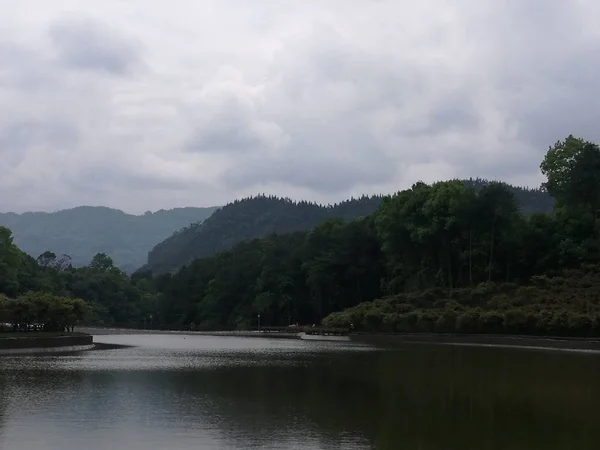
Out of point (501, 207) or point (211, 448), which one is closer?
point (211, 448)

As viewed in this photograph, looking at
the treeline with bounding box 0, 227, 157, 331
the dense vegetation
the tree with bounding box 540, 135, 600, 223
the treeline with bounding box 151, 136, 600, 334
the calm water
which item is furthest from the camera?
the tree with bounding box 540, 135, 600, 223

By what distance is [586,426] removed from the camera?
17.0 m

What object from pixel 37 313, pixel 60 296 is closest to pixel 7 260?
pixel 60 296

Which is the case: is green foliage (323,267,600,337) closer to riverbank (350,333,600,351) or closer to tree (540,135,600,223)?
riverbank (350,333,600,351)

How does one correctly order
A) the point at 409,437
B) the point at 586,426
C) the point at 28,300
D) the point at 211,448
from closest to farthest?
the point at 211,448 < the point at 409,437 < the point at 586,426 < the point at 28,300

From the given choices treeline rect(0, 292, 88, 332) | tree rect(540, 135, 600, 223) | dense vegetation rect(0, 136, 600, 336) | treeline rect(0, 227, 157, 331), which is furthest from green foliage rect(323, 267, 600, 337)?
treeline rect(0, 292, 88, 332)

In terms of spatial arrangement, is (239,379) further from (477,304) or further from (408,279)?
(408,279)

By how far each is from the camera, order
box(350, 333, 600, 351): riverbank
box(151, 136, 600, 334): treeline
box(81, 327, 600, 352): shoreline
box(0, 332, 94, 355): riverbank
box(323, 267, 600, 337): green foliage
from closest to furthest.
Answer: box(0, 332, 94, 355): riverbank → box(350, 333, 600, 351): riverbank → box(81, 327, 600, 352): shoreline → box(323, 267, 600, 337): green foliage → box(151, 136, 600, 334): treeline

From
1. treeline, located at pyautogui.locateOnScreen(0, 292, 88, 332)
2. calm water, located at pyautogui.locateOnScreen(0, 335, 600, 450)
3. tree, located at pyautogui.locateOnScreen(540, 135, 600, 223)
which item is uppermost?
tree, located at pyautogui.locateOnScreen(540, 135, 600, 223)

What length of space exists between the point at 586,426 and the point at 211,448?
28.4ft

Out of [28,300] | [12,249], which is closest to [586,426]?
[28,300]

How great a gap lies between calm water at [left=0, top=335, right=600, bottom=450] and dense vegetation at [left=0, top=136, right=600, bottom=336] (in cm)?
2978

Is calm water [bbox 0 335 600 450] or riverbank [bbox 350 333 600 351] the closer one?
calm water [bbox 0 335 600 450]

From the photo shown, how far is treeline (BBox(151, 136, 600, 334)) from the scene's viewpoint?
67.2 m
